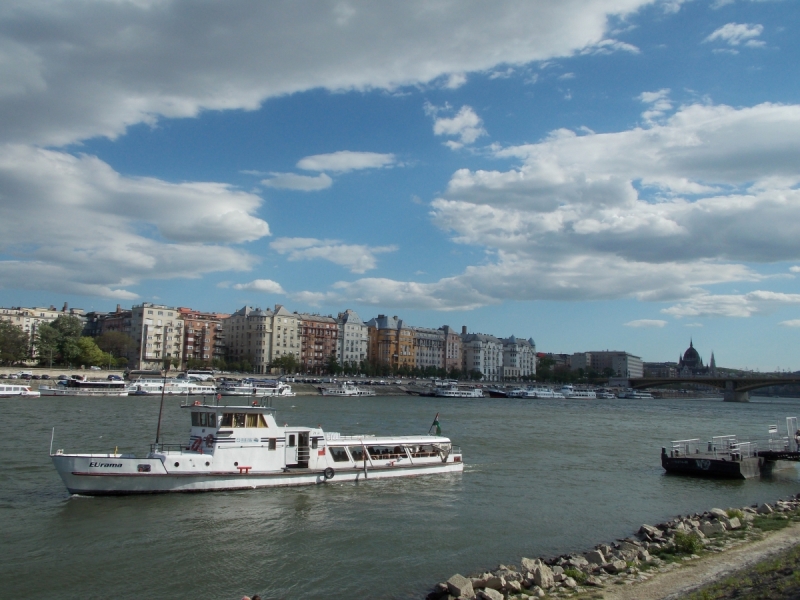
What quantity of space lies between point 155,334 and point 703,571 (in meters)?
180

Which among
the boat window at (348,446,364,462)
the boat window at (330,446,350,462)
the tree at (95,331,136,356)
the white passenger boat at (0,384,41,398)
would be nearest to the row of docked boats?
the white passenger boat at (0,384,41,398)

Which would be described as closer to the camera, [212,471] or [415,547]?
[415,547]

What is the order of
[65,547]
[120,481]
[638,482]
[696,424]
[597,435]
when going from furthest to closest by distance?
1. [696,424]
2. [597,435]
3. [638,482]
4. [120,481]
5. [65,547]

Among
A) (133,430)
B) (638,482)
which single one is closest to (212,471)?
(638,482)

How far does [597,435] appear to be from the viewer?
70312 millimetres

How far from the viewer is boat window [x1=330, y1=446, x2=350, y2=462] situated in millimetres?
36656

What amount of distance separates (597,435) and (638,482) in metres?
31.4

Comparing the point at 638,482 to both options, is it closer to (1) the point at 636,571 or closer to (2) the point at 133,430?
(1) the point at 636,571

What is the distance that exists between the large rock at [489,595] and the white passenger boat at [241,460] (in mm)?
18246

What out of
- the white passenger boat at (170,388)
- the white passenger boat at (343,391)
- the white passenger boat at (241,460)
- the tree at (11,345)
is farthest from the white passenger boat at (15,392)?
the white passenger boat at (241,460)

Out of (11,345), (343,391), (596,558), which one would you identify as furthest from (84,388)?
(596,558)

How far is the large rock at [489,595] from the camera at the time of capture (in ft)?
54.6

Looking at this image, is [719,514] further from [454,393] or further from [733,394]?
[733,394]

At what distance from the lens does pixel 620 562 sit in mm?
Result: 20328
